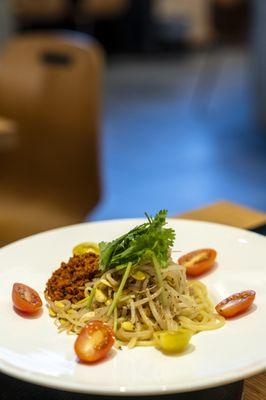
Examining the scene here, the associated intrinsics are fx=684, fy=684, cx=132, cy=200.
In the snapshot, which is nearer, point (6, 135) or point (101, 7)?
point (6, 135)

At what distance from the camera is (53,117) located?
250cm

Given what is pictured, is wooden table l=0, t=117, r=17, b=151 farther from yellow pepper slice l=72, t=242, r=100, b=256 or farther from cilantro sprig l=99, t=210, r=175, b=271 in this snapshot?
cilantro sprig l=99, t=210, r=175, b=271

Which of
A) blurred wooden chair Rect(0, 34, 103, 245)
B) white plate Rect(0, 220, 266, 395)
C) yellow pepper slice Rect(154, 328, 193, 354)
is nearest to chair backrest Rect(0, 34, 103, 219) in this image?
blurred wooden chair Rect(0, 34, 103, 245)

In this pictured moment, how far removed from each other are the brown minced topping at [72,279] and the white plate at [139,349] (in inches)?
1.6

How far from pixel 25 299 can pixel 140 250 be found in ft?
0.62

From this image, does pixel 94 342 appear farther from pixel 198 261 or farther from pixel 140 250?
pixel 198 261

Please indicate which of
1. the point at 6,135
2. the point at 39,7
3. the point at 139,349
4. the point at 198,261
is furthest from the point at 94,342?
the point at 39,7

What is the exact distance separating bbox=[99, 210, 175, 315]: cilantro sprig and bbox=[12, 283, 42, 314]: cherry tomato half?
112 millimetres

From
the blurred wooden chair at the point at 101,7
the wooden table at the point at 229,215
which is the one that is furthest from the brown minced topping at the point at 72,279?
the blurred wooden chair at the point at 101,7

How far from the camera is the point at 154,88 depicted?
7723mm

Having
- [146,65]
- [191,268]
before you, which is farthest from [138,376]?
[146,65]

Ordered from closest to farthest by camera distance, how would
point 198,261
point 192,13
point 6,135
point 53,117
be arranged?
point 198,261
point 6,135
point 53,117
point 192,13

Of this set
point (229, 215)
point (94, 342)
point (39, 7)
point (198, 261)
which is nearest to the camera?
point (94, 342)

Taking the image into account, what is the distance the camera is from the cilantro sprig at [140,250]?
3.39 ft
